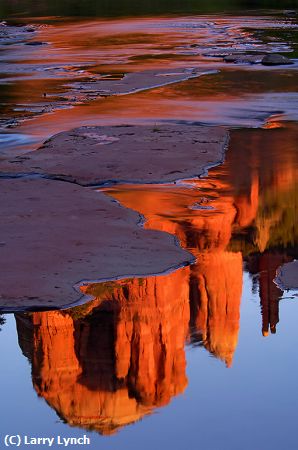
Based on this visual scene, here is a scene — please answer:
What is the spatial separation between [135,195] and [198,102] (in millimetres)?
8178

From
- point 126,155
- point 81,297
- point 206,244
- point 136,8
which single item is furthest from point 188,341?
point 136,8

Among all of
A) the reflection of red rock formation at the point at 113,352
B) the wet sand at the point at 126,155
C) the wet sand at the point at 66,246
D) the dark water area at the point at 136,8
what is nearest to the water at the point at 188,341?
the reflection of red rock formation at the point at 113,352

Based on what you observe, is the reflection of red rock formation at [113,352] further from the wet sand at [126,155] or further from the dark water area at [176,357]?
the wet sand at [126,155]

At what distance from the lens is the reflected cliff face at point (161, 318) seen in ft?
20.9

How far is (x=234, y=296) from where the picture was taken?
25.8 ft

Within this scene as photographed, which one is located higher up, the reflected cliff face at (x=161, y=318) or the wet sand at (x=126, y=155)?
the reflected cliff face at (x=161, y=318)

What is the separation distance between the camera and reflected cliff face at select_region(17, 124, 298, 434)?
20.9 ft

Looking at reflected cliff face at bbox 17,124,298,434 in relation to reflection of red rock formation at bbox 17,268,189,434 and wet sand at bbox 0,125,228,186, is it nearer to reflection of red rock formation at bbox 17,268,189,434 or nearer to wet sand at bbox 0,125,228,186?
reflection of red rock formation at bbox 17,268,189,434

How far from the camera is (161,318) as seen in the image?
24.5 feet

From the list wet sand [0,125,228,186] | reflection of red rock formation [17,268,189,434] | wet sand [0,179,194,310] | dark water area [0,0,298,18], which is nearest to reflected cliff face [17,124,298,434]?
reflection of red rock formation [17,268,189,434]

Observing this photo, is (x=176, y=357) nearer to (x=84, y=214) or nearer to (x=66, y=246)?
(x=66, y=246)

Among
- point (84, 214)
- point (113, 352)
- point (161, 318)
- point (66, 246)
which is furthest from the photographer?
point (84, 214)

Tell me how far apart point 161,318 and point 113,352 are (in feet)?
2.21

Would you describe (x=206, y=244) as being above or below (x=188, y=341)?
below
